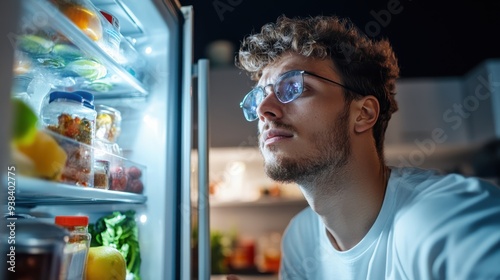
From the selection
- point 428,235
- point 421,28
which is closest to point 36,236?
point 428,235

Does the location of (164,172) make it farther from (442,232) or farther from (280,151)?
(442,232)

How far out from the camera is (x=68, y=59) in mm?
927

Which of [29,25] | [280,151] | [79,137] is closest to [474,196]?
[280,151]

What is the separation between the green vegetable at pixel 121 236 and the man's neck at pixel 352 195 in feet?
1.72

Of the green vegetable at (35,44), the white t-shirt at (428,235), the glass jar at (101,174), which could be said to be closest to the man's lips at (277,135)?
the white t-shirt at (428,235)

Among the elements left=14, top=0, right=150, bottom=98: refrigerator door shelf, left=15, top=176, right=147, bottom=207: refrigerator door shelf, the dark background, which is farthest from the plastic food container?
the dark background

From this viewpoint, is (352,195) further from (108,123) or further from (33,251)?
(33,251)

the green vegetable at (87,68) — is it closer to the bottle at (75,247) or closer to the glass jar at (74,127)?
the glass jar at (74,127)

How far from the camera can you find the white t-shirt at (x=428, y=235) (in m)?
0.88

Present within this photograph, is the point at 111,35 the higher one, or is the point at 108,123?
the point at 111,35

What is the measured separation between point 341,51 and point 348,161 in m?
0.37

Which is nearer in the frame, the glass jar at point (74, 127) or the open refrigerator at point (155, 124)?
the glass jar at point (74, 127)

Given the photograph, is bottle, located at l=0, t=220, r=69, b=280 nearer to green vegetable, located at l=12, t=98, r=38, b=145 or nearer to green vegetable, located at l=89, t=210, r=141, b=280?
green vegetable, located at l=12, t=98, r=38, b=145

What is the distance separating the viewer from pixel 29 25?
29.7 inches
